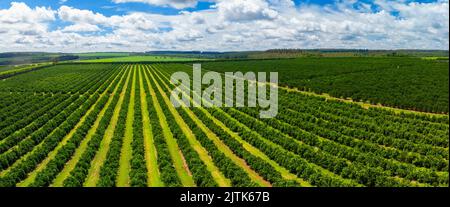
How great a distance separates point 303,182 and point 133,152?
59.3 feet

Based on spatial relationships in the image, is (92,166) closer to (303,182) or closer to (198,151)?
(198,151)

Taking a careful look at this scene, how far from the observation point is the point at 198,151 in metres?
42.3

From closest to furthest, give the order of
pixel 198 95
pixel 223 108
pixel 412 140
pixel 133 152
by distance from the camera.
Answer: pixel 133 152, pixel 412 140, pixel 223 108, pixel 198 95

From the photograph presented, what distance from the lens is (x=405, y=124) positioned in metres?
51.3

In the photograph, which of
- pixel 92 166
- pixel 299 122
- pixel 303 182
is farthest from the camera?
pixel 299 122

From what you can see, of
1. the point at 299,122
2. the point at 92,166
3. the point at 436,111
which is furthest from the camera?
the point at 436,111

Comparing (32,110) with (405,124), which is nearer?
(405,124)

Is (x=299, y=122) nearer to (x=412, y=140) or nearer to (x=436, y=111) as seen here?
(x=412, y=140)
